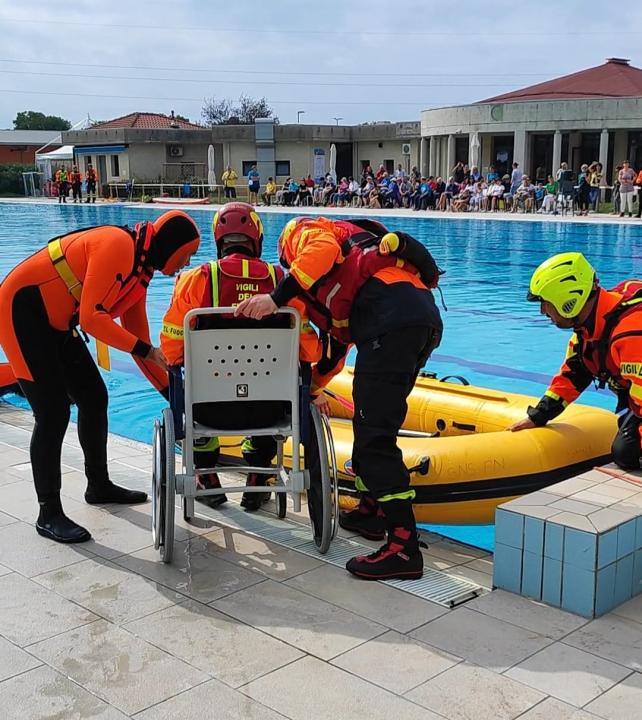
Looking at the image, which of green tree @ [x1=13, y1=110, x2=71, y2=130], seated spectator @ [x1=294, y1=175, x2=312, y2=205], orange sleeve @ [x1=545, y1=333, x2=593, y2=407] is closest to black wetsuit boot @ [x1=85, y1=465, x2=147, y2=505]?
orange sleeve @ [x1=545, y1=333, x2=593, y2=407]

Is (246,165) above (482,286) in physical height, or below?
above

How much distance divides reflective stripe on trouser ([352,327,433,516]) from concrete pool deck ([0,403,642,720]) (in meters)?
0.41

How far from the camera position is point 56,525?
3.95 m

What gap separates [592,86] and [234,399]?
34.8m

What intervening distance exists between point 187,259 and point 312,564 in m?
1.46

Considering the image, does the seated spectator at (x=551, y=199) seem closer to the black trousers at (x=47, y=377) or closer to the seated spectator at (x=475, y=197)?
the seated spectator at (x=475, y=197)

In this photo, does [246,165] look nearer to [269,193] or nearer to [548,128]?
[269,193]

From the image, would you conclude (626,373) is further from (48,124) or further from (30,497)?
(48,124)

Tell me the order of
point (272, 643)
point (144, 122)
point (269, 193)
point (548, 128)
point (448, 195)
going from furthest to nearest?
point (144, 122) < point (269, 193) < point (548, 128) < point (448, 195) < point (272, 643)

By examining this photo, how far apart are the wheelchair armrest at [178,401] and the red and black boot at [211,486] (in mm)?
646

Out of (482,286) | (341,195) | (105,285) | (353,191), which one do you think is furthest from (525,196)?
(105,285)

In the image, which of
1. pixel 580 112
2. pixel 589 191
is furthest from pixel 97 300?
pixel 580 112

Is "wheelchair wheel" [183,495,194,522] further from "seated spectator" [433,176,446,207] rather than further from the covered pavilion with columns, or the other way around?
the covered pavilion with columns

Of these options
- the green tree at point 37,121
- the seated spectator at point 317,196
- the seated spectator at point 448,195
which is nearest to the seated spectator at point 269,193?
the seated spectator at point 317,196
